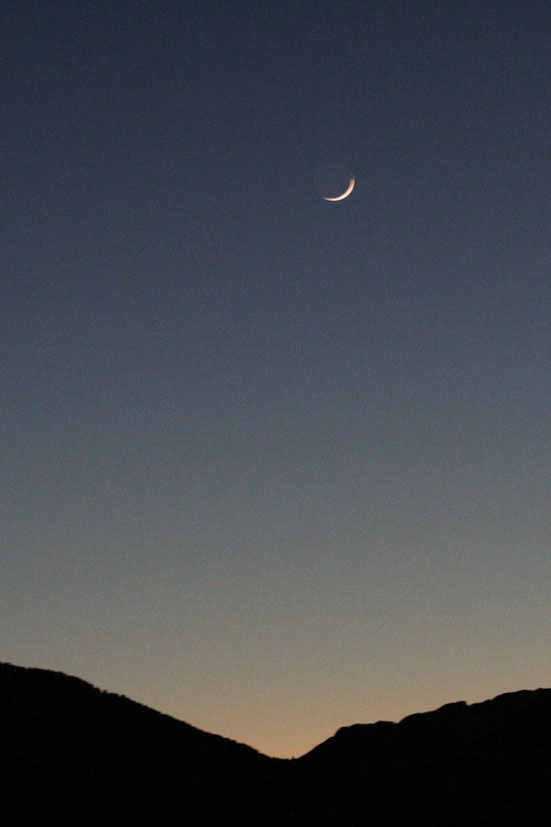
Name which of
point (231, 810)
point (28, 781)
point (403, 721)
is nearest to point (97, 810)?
point (28, 781)

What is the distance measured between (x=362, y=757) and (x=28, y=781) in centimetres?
1930

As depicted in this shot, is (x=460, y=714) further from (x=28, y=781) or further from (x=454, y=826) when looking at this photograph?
(x=28, y=781)

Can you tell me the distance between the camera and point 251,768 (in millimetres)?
45656

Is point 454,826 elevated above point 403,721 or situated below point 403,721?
below

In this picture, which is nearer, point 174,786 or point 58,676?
→ point 174,786

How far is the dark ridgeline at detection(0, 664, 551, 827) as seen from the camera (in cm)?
3841

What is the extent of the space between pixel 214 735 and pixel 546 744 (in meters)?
19.0

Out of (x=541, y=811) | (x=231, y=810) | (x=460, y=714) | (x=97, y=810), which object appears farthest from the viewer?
(x=460, y=714)

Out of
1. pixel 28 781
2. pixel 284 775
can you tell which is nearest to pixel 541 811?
pixel 284 775

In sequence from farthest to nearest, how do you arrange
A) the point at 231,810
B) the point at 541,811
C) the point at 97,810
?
1. the point at 541,811
2. the point at 231,810
3. the point at 97,810

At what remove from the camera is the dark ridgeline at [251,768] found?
126ft

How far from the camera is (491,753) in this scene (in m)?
47.6

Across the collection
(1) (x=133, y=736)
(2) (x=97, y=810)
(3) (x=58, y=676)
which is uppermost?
(3) (x=58, y=676)

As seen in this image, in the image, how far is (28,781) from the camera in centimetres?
3778
